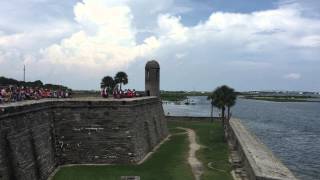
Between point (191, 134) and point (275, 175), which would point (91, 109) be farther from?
point (191, 134)

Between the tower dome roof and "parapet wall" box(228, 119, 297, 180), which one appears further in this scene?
the tower dome roof

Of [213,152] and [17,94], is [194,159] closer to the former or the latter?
[213,152]

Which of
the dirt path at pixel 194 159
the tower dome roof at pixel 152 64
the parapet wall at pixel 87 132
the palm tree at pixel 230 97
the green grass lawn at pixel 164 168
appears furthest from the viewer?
the palm tree at pixel 230 97

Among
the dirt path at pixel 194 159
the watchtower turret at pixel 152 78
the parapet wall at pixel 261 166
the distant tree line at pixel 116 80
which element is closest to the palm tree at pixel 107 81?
the distant tree line at pixel 116 80

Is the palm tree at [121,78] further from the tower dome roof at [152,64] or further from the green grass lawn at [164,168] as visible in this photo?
the green grass lawn at [164,168]

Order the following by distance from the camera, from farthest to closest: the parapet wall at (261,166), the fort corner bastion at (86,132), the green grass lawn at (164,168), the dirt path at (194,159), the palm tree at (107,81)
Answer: the palm tree at (107,81) → the fort corner bastion at (86,132) → the dirt path at (194,159) → the green grass lawn at (164,168) → the parapet wall at (261,166)

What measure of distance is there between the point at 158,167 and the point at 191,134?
1755 cm

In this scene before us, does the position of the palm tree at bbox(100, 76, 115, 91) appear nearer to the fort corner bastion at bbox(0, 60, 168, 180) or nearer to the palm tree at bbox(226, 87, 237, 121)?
the palm tree at bbox(226, 87, 237, 121)

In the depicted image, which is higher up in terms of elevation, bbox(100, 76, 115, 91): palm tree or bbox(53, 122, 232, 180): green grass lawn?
bbox(100, 76, 115, 91): palm tree

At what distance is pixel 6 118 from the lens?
19.6 metres

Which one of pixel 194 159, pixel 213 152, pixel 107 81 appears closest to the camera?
pixel 194 159

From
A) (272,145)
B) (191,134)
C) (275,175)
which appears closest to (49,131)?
(275,175)

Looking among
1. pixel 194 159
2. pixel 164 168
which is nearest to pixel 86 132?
pixel 164 168

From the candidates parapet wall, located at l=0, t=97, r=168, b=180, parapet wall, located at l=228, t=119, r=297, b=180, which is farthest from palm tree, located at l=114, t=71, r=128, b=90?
parapet wall, located at l=228, t=119, r=297, b=180
